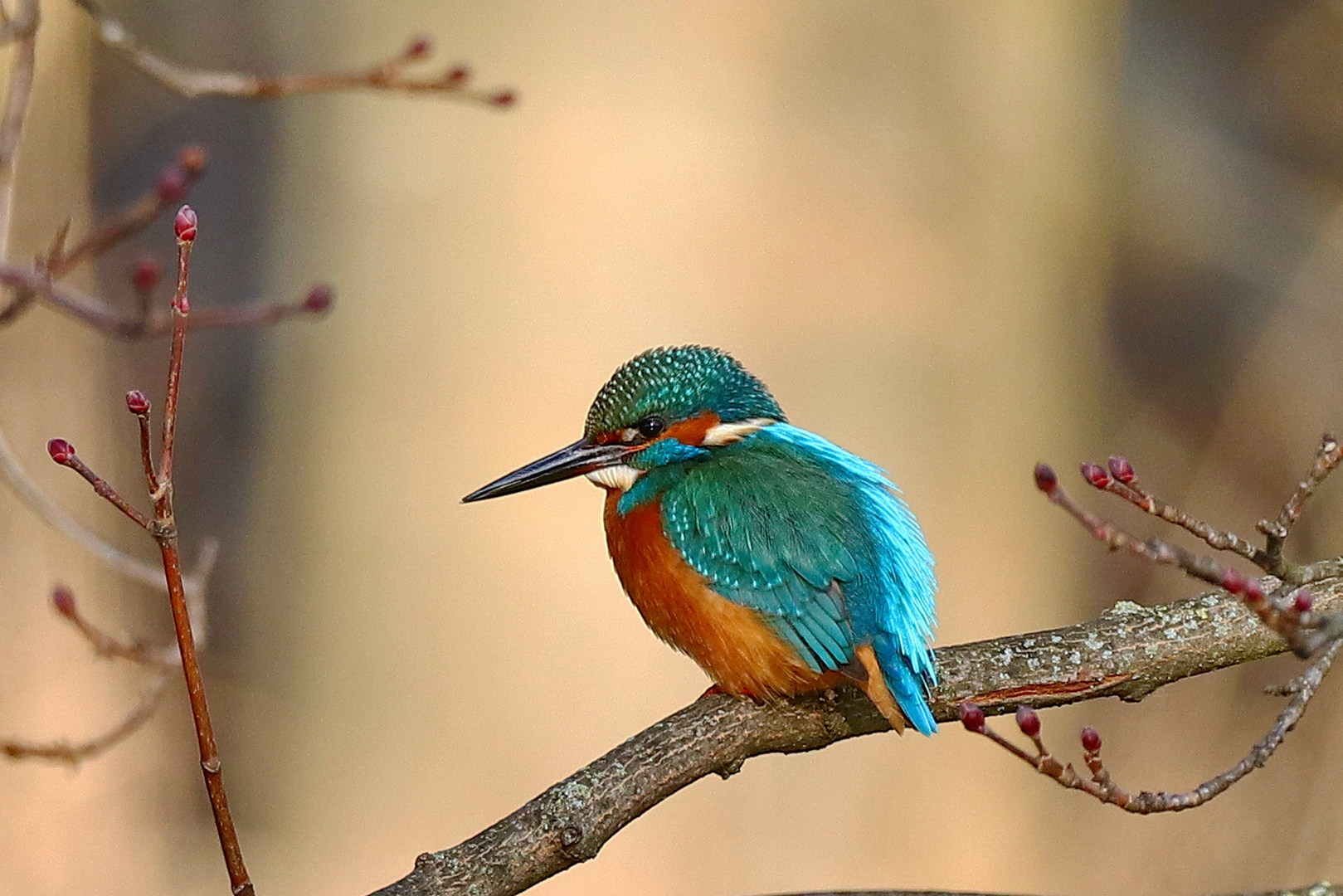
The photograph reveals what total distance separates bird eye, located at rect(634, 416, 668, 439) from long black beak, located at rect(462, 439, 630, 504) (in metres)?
0.04

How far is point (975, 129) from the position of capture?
371cm

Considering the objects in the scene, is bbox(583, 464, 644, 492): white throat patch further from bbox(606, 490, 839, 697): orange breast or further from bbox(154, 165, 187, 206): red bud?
bbox(154, 165, 187, 206): red bud

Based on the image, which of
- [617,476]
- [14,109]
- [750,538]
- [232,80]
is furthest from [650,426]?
[14,109]

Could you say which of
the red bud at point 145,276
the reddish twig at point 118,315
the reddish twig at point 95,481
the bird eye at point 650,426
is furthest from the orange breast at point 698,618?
the reddish twig at point 95,481

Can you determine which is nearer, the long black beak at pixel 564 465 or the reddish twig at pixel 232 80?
the reddish twig at pixel 232 80

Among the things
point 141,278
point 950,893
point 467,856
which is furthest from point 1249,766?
point 141,278

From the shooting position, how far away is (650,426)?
2477 mm

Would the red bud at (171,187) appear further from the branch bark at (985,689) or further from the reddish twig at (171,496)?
the branch bark at (985,689)

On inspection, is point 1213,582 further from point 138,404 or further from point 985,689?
point 138,404

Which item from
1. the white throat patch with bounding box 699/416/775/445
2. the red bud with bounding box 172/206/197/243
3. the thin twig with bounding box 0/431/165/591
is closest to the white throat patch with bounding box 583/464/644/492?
the white throat patch with bounding box 699/416/775/445

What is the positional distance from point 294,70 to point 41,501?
2136 mm

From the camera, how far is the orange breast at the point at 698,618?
7.09ft

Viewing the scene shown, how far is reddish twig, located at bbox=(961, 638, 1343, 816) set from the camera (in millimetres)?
1513

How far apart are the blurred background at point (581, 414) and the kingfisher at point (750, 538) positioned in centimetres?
93
